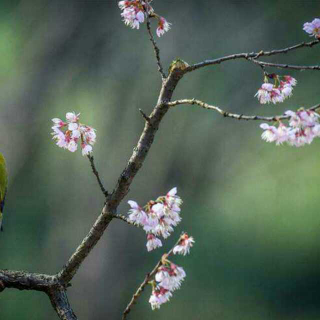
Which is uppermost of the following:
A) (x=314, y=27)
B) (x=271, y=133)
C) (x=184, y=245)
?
(x=314, y=27)

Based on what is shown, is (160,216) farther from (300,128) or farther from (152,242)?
(300,128)

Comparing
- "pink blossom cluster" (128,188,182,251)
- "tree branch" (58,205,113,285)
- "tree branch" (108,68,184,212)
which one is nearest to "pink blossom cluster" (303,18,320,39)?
"tree branch" (108,68,184,212)

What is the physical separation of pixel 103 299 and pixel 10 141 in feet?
5.26

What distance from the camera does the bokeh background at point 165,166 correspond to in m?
5.33

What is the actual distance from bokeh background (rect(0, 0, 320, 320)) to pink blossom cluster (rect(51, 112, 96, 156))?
12.3 feet

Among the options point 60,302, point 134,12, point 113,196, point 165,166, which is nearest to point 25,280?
point 60,302

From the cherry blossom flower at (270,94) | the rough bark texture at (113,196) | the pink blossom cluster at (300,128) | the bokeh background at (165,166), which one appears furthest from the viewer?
the bokeh background at (165,166)

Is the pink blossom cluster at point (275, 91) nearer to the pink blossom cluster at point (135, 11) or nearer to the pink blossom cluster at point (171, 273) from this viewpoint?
the pink blossom cluster at point (135, 11)

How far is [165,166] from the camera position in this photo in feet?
17.8

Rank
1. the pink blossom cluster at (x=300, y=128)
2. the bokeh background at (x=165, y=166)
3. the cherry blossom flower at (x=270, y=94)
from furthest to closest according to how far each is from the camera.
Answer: the bokeh background at (x=165, y=166), the cherry blossom flower at (x=270, y=94), the pink blossom cluster at (x=300, y=128)

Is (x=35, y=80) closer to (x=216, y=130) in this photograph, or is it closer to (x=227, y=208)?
(x=216, y=130)

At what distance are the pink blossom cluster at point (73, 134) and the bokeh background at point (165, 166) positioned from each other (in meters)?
3.75

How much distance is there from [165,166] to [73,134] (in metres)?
4.13

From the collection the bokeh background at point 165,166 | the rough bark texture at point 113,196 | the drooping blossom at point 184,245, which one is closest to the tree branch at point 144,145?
the rough bark texture at point 113,196
